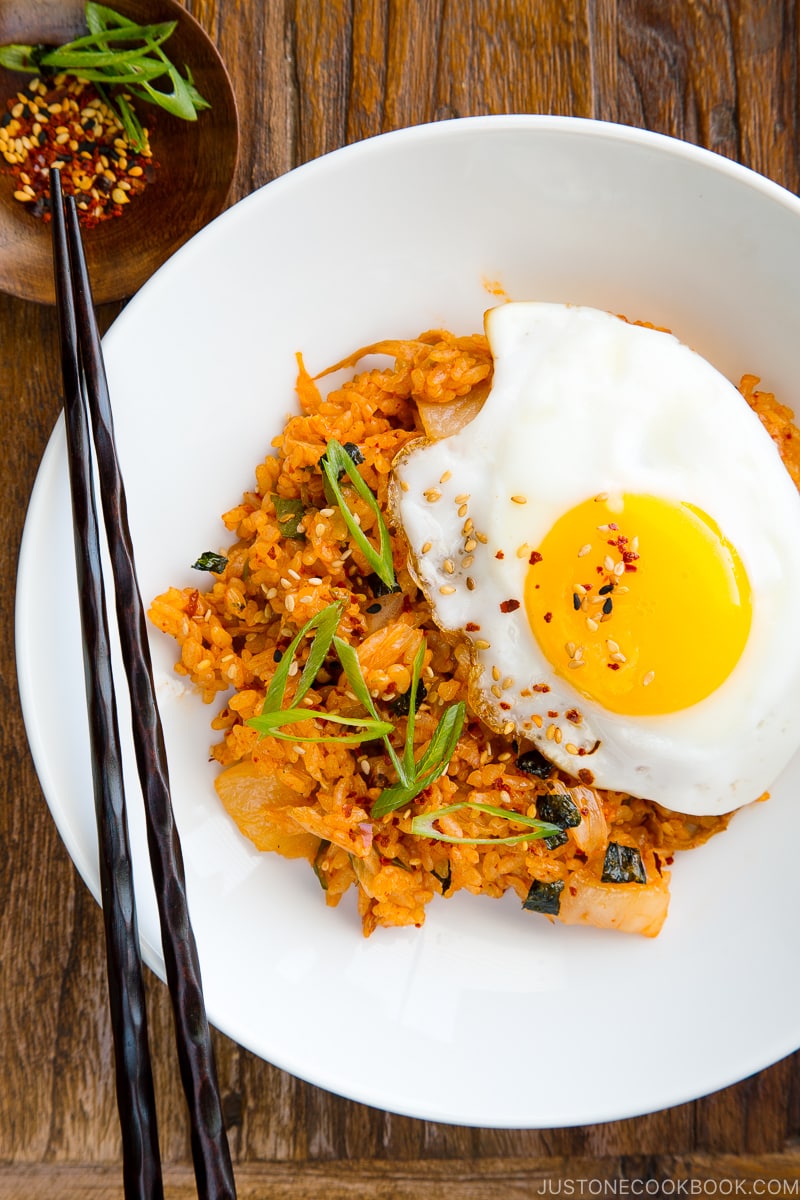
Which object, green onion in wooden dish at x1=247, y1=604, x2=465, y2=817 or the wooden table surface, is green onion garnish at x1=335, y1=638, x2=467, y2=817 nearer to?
green onion in wooden dish at x1=247, y1=604, x2=465, y2=817

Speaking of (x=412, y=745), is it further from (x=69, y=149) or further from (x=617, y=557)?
(x=69, y=149)

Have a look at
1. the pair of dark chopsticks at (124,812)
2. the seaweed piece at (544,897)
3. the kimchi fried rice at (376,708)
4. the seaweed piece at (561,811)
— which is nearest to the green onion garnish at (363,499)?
the kimchi fried rice at (376,708)

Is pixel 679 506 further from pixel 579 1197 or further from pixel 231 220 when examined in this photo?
pixel 579 1197

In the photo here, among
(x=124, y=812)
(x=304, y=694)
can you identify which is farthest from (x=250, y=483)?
(x=124, y=812)

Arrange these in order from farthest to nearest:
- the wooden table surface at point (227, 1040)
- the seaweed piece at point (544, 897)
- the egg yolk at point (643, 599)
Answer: the wooden table surface at point (227, 1040), the seaweed piece at point (544, 897), the egg yolk at point (643, 599)

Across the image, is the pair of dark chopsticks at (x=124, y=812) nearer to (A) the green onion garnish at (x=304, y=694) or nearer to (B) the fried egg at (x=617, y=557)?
(A) the green onion garnish at (x=304, y=694)

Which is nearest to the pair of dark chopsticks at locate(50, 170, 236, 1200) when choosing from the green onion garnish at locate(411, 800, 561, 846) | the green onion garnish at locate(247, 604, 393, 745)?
the green onion garnish at locate(247, 604, 393, 745)
